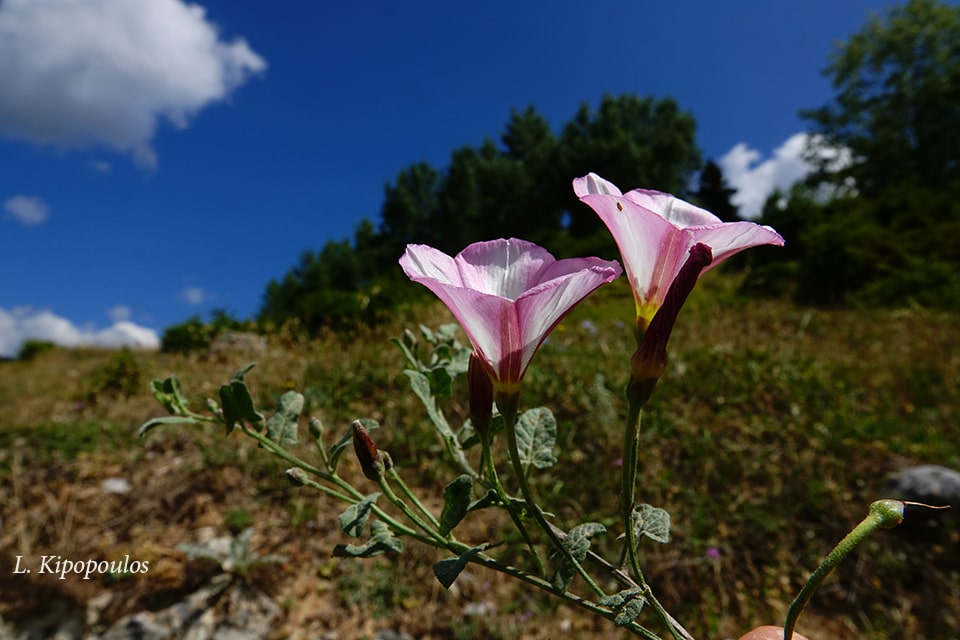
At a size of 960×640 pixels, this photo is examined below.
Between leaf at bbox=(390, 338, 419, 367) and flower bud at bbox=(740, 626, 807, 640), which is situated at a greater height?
leaf at bbox=(390, 338, 419, 367)

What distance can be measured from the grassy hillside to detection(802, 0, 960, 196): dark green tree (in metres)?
15.3

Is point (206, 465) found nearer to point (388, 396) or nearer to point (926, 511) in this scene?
point (388, 396)

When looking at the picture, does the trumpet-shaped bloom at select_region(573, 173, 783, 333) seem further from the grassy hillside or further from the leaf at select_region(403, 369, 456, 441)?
the grassy hillside

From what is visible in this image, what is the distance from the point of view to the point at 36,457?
3154 mm

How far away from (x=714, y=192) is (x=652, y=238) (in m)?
21.4

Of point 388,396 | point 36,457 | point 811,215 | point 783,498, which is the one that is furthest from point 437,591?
point 811,215

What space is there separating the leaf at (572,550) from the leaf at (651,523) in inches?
2.1

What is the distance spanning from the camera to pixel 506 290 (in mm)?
520

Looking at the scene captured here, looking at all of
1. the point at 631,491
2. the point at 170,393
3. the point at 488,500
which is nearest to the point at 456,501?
the point at 488,500

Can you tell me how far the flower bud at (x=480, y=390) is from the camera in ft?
1.45

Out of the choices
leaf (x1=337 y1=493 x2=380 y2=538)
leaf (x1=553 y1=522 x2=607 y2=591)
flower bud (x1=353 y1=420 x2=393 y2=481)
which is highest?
flower bud (x1=353 y1=420 x2=393 y2=481)

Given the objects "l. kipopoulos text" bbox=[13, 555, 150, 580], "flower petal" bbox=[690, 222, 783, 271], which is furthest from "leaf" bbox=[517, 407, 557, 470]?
"l. kipopoulos text" bbox=[13, 555, 150, 580]

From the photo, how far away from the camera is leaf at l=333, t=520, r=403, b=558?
44 cm

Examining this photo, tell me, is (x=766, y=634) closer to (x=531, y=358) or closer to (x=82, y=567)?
(x=531, y=358)
